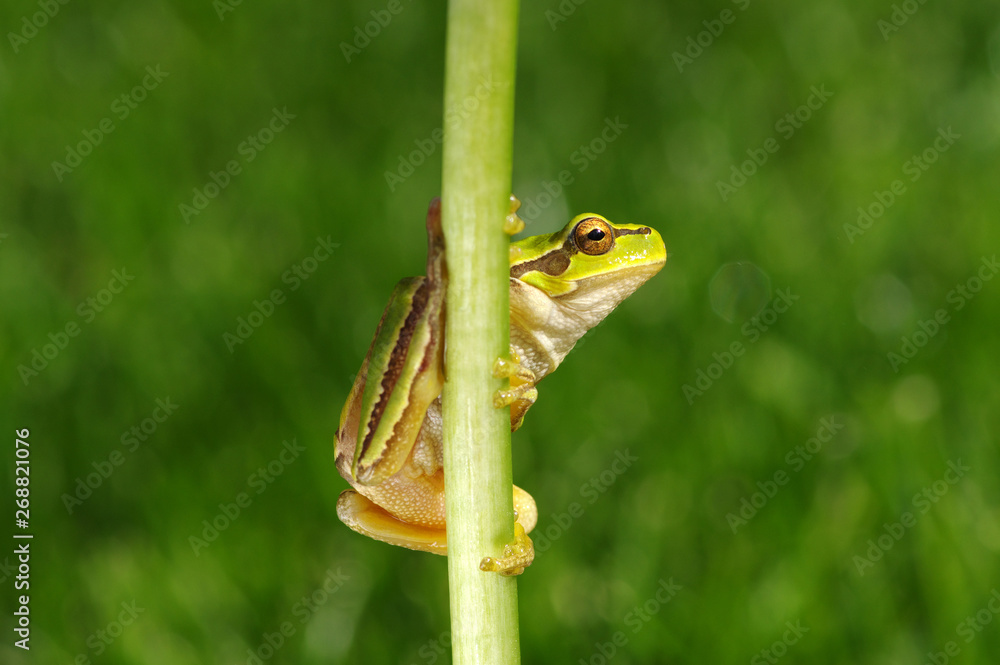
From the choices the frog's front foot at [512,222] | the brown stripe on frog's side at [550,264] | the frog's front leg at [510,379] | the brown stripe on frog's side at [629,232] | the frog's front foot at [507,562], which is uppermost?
the brown stripe on frog's side at [629,232]

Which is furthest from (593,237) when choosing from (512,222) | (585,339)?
(585,339)

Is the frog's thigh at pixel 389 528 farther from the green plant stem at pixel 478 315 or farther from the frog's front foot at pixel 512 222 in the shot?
the frog's front foot at pixel 512 222

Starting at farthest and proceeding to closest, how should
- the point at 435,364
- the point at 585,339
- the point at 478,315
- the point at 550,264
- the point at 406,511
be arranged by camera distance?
A: the point at 585,339 → the point at 550,264 → the point at 406,511 → the point at 435,364 → the point at 478,315

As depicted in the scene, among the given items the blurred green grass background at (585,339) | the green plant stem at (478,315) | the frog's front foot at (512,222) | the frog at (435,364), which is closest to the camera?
the green plant stem at (478,315)

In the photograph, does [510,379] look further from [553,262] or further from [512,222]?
[553,262]

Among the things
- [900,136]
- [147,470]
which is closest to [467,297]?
[147,470]

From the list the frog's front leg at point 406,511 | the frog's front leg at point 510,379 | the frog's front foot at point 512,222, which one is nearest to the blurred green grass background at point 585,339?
the frog's front leg at point 406,511
